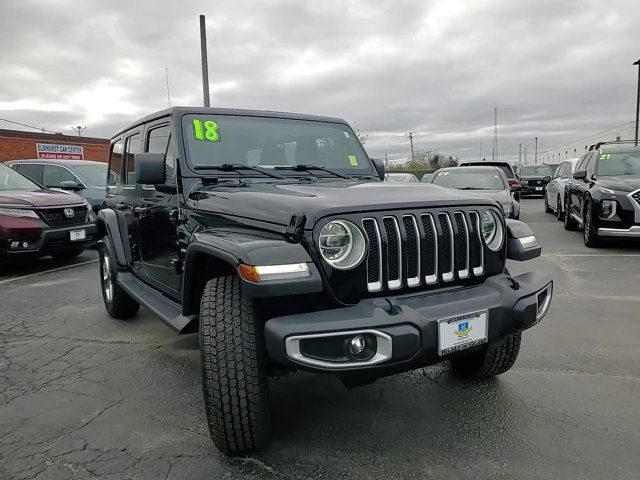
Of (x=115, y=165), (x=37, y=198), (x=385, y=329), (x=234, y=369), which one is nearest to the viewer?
(x=385, y=329)

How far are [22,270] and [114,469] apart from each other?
247 inches

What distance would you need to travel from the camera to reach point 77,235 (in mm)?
7434

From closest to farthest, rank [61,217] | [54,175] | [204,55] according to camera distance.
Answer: [61,217]
[54,175]
[204,55]

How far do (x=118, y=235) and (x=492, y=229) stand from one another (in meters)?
3.26

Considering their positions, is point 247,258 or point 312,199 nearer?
point 247,258

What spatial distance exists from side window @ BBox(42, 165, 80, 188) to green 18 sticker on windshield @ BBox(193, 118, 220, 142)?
24.9 ft

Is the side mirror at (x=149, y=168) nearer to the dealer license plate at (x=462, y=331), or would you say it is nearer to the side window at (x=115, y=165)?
the side window at (x=115, y=165)

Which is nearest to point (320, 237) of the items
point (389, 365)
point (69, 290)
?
point (389, 365)

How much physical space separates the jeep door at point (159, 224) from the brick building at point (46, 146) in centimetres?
1483

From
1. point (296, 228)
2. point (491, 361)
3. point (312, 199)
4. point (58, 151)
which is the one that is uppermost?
point (58, 151)

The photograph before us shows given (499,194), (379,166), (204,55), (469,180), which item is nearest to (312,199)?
(379,166)

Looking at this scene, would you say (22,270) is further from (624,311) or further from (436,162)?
(436,162)

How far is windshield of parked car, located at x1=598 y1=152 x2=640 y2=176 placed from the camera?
813 cm

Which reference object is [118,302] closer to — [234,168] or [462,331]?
[234,168]
